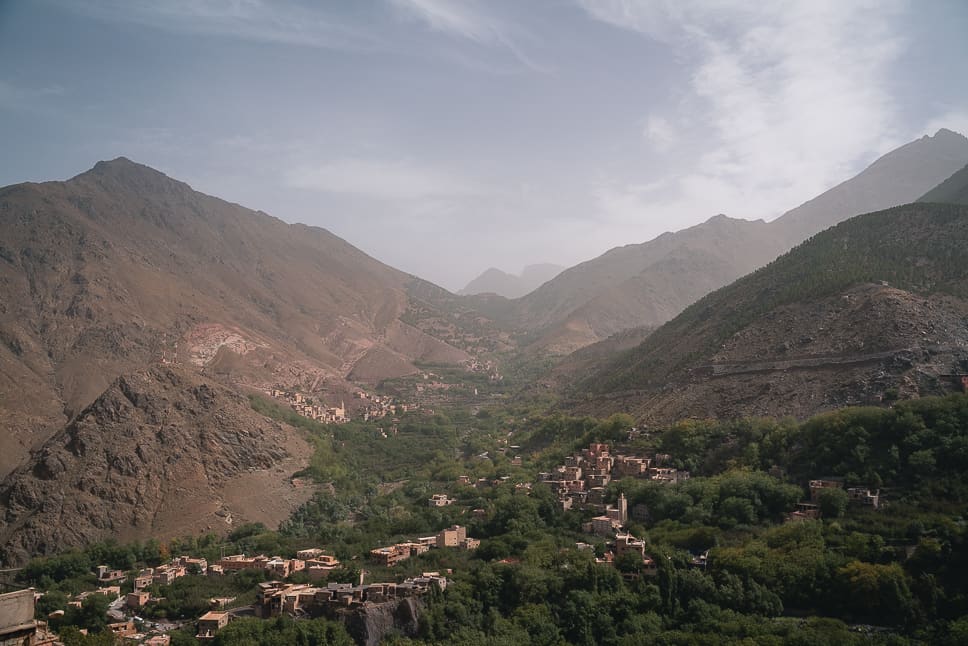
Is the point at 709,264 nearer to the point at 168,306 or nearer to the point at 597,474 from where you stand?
the point at 168,306

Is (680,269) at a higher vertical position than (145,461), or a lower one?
higher

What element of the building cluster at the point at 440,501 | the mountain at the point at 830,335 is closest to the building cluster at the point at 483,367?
the mountain at the point at 830,335

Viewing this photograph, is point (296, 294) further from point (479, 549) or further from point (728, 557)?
point (728, 557)

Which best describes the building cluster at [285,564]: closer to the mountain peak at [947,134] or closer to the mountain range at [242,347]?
the mountain range at [242,347]

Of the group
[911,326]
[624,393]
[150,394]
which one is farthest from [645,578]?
[150,394]

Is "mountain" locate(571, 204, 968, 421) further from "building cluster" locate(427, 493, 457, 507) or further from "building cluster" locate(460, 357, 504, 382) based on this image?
"building cluster" locate(460, 357, 504, 382)

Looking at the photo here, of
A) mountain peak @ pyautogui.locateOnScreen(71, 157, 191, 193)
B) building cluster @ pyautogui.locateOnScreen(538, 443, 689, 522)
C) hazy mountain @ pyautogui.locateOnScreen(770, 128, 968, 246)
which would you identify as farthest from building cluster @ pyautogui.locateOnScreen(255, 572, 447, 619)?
hazy mountain @ pyautogui.locateOnScreen(770, 128, 968, 246)

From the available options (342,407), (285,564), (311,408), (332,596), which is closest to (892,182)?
(342,407)
